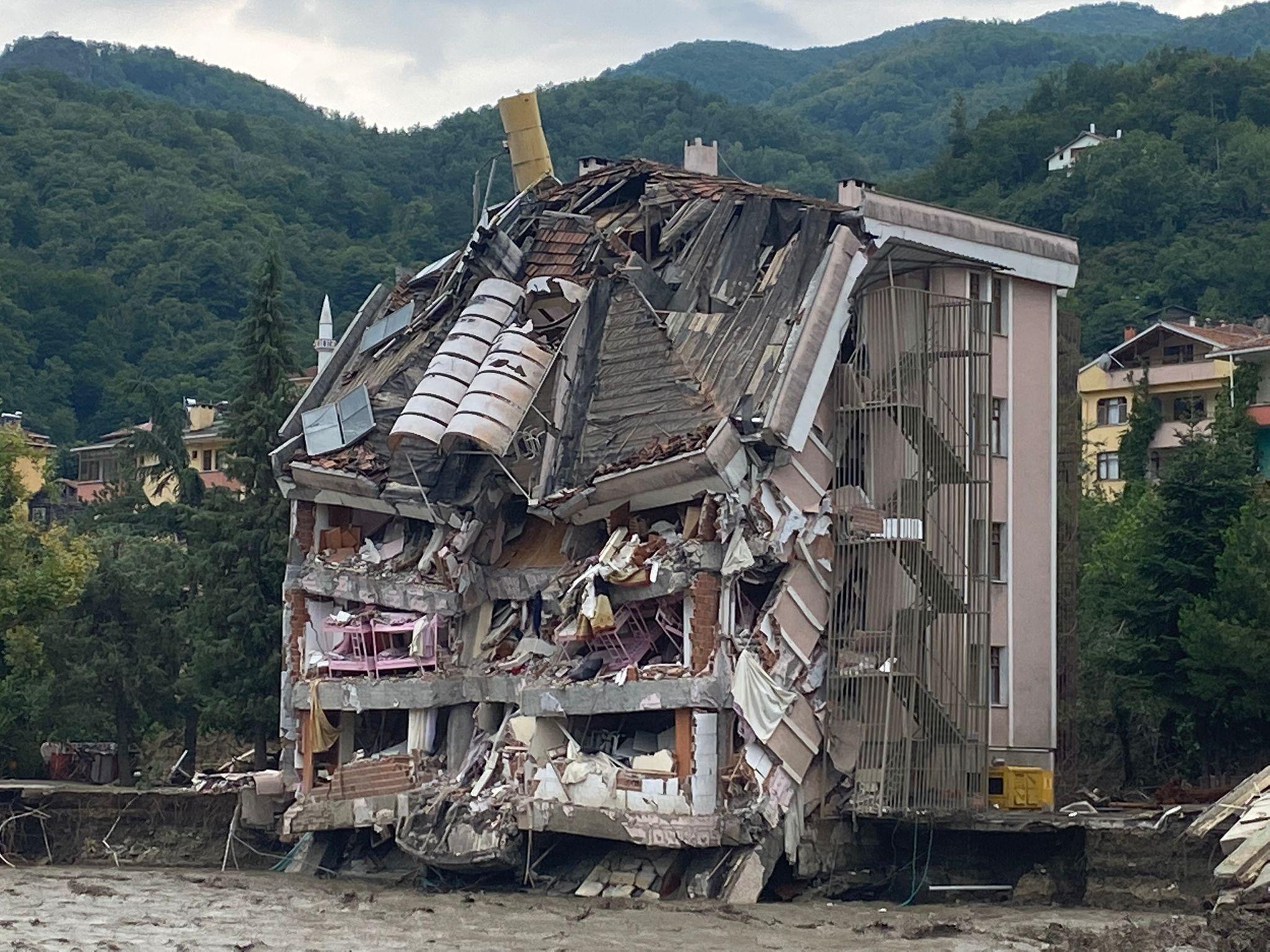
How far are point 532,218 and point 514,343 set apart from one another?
13.9 feet

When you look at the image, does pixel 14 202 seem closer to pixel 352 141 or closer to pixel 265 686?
pixel 352 141

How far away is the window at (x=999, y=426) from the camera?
4156 centimetres

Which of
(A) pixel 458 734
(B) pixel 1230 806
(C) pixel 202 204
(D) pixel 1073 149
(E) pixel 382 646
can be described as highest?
(D) pixel 1073 149

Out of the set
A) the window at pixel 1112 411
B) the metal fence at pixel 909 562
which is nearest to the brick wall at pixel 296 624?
the metal fence at pixel 909 562

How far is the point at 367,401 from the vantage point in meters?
42.2

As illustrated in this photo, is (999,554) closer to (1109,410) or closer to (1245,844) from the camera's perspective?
(1245,844)

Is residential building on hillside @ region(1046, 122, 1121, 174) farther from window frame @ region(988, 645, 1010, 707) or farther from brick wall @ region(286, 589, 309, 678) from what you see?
brick wall @ region(286, 589, 309, 678)

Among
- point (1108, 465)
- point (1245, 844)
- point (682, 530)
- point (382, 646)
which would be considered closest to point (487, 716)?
point (382, 646)

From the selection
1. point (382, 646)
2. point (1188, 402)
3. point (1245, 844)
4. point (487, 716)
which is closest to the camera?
point (1245, 844)

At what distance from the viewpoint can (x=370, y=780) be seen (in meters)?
40.3

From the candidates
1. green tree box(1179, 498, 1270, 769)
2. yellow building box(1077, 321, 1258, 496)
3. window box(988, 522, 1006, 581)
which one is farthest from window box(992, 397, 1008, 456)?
yellow building box(1077, 321, 1258, 496)

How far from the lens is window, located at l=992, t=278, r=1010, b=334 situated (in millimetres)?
41719

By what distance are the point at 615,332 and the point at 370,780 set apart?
8.79m

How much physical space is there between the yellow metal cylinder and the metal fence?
10.6 meters
